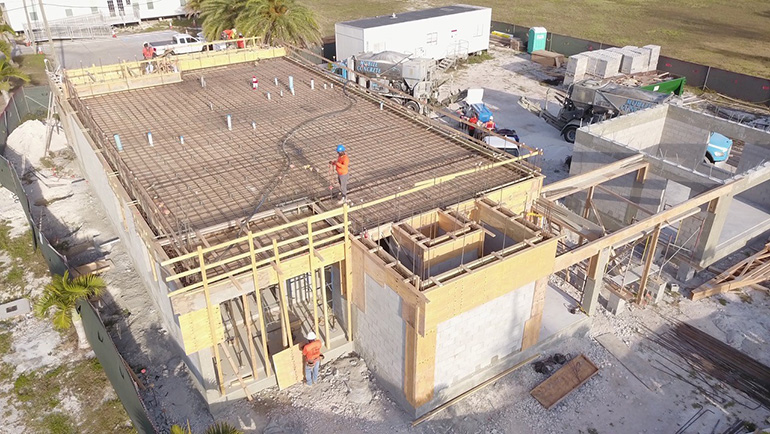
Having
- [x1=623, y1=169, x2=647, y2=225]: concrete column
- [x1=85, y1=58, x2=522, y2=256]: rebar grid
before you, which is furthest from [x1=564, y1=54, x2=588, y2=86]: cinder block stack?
[x1=85, y1=58, x2=522, y2=256]: rebar grid

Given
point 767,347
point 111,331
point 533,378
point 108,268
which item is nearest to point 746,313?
point 767,347

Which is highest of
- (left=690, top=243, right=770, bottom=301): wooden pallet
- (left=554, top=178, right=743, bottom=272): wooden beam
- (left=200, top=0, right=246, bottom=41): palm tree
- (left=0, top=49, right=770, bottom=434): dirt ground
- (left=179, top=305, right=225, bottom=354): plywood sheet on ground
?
(left=200, top=0, right=246, bottom=41): palm tree

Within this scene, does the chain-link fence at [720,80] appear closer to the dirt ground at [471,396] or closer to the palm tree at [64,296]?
the dirt ground at [471,396]

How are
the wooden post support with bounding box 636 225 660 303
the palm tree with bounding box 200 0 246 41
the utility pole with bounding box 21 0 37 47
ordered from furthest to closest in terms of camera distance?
the utility pole with bounding box 21 0 37 47 < the palm tree with bounding box 200 0 246 41 < the wooden post support with bounding box 636 225 660 303

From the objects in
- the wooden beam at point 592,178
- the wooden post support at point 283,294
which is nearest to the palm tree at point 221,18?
the wooden beam at point 592,178

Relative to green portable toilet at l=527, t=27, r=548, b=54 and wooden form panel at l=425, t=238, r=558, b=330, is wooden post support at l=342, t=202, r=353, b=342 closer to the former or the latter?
wooden form panel at l=425, t=238, r=558, b=330
